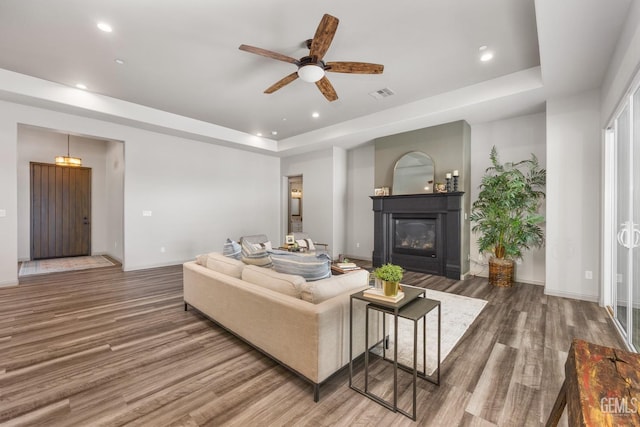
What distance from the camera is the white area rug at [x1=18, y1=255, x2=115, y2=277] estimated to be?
544 centimetres

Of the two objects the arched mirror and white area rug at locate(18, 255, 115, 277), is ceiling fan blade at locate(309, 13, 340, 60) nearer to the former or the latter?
the arched mirror

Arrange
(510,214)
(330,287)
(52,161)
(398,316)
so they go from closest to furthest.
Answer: (398,316) → (330,287) → (510,214) → (52,161)

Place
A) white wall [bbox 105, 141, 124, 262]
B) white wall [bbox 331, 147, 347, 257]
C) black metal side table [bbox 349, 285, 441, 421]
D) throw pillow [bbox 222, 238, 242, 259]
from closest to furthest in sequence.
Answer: black metal side table [bbox 349, 285, 441, 421] < throw pillow [bbox 222, 238, 242, 259] < white wall [bbox 105, 141, 124, 262] < white wall [bbox 331, 147, 347, 257]

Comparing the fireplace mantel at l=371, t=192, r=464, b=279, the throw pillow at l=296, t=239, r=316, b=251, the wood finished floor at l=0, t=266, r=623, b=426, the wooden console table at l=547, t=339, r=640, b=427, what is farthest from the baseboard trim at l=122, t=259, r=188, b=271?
the wooden console table at l=547, t=339, r=640, b=427

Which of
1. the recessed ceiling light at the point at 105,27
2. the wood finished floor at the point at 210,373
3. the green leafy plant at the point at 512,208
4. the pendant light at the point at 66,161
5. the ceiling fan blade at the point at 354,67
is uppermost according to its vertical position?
the recessed ceiling light at the point at 105,27

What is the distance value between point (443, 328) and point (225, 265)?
2425mm

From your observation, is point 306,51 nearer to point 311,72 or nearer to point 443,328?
point 311,72

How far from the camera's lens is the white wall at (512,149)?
4.57 metres

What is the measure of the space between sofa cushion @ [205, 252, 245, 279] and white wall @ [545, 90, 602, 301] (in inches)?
174

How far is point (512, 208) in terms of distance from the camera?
443 cm

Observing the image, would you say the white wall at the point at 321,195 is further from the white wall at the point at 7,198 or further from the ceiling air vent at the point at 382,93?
the white wall at the point at 7,198

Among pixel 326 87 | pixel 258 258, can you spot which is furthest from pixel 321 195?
pixel 258 258

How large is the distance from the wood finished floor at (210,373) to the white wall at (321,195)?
405 centimetres

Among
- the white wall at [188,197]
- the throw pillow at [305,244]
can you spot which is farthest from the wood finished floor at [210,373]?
the throw pillow at [305,244]
